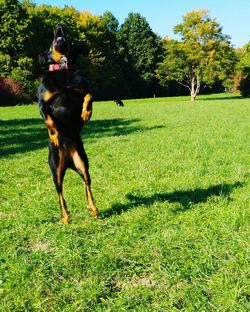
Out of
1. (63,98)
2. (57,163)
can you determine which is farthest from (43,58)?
(57,163)

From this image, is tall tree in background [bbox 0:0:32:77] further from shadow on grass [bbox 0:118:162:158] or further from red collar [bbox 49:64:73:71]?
red collar [bbox 49:64:73:71]

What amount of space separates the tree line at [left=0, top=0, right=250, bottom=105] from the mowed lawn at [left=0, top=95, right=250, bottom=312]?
131 ft

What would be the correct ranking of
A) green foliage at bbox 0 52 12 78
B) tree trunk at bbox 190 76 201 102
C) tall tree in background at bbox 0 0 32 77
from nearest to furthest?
green foliage at bbox 0 52 12 78, tall tree in background at bbox 0 0 32 77, tree trunk at bbox 190 76 201 102

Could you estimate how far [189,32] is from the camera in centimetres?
5612

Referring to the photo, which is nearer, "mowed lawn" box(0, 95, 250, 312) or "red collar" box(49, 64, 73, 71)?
"mowed lawn" box(0, 95, 250, 312)

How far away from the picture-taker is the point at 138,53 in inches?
Result: 3147

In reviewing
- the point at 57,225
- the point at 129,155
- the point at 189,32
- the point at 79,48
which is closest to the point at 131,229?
the point at 57,225

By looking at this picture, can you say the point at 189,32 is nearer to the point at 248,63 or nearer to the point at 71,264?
the point at 248,63

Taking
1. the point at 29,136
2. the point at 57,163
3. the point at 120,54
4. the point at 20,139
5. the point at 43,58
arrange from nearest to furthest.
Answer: the point at 43,58 → the point at 57,163 → the point at 20,139 → the point at 29,136 → the point at 120,54

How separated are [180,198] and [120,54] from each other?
76.1m

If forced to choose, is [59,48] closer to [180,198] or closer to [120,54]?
[180,198]

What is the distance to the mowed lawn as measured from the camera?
362 cm

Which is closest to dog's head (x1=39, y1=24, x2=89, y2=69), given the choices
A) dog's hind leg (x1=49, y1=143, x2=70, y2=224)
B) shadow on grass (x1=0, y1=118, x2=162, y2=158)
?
→ dog's hind leg (x1=49, y1=143, x2=70, y2=224)

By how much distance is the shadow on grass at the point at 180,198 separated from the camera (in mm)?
6125
